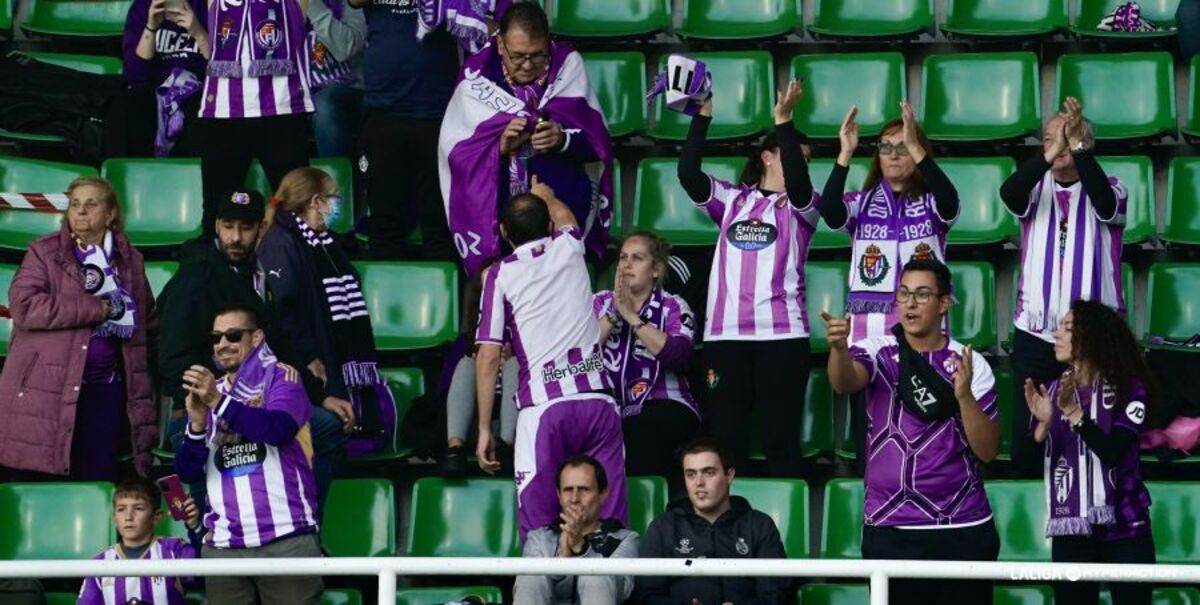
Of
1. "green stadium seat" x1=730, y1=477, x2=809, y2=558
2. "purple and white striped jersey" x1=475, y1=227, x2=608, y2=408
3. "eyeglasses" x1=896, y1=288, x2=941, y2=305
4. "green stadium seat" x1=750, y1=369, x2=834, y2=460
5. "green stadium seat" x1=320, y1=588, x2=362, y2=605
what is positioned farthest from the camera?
"green stadium seat" x1=750, y1=369, x2=834, y2=460

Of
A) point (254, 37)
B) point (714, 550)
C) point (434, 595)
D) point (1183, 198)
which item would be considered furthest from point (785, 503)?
point (254, 37)

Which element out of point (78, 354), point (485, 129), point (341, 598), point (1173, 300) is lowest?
point (341, 598)

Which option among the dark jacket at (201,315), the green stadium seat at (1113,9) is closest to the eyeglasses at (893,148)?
the dark jacket at (201,315)

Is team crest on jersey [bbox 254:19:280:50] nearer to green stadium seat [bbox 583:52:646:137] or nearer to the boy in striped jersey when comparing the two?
green stadium seat [bbox 583:52:646:137]

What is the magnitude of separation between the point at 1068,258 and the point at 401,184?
2619 millimetres

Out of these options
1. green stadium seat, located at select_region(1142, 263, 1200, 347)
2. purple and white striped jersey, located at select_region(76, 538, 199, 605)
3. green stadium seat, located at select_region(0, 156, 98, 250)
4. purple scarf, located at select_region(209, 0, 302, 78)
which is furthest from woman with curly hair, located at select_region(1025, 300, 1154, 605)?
green stadium seat, located at select_region(0, 156, 98, 250)

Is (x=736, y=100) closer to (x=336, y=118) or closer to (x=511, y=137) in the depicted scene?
(x=511, y=137)

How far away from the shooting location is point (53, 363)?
8281 millimetres

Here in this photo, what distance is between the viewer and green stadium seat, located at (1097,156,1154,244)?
9.21 metres

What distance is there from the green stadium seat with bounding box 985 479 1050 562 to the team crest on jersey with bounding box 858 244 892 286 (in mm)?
804

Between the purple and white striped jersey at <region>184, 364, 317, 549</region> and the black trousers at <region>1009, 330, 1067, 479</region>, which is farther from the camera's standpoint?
the black trousers at <region>1009, 330, 1067, 479</region>

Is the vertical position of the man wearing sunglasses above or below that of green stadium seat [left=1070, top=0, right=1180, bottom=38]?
below

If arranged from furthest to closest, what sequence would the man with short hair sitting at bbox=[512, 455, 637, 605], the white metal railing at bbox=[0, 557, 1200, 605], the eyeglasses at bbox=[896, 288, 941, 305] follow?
the eyeglasses at bbox=[896, 288, 941, 305]
the man with short hair sitting at bbox=[512, 455, 637, 605]
the white metal railing at bbox=[0, 557, 1200, 605]

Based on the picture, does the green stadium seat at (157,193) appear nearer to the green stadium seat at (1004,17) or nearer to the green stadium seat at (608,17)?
the green stadium seat at (608,17)
